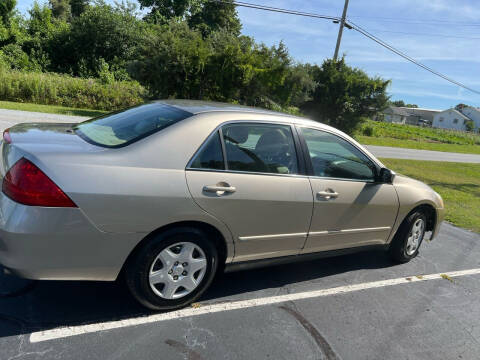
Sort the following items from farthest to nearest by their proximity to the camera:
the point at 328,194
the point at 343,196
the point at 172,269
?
1. the point at 343,196
2. the point at 328,194
3. the point at 172,269

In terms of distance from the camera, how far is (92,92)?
67.3 ft

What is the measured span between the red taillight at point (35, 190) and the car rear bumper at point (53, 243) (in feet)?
0.12

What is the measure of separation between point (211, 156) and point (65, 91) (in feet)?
64.9

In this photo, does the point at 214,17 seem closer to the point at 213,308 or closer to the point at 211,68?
the point at 211,68

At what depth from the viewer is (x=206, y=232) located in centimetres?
296

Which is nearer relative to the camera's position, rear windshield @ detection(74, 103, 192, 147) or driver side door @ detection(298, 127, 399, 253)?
rear windshield @ detection(74, 103, 192, 147)

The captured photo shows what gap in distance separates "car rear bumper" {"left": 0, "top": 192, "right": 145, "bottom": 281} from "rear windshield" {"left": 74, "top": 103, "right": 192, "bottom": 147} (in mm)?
682

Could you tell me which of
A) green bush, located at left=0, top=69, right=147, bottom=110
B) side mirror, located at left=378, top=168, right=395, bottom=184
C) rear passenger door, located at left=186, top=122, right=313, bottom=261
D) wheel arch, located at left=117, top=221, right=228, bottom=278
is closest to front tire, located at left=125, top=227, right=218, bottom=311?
wheel arch, located at left=117, top=221, right=228, bottom=278

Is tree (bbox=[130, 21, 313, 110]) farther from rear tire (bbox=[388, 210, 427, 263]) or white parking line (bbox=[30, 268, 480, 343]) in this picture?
white parking line (bbox=[30, 268, 480, 343])

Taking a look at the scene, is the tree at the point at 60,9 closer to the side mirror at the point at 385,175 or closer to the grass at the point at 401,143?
the grass at the point at 401,143

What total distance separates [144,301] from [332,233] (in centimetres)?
187

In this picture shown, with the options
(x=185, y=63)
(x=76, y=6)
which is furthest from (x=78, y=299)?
(x=76, y=6)

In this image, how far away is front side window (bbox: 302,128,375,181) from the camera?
11.7ft

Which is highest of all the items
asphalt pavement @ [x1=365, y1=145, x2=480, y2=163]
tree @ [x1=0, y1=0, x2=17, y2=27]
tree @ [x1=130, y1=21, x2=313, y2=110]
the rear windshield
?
tree @ [x1=0, y1=0, x2=17, y2=27]
